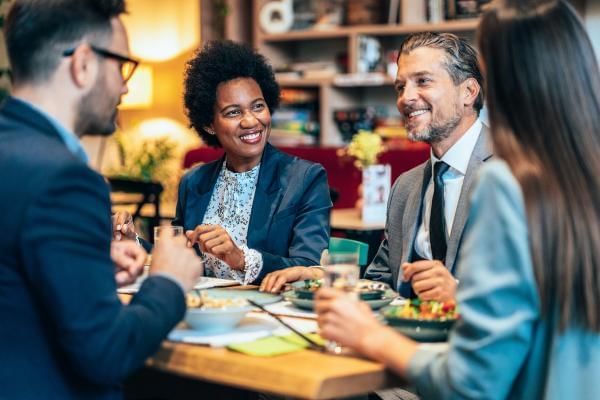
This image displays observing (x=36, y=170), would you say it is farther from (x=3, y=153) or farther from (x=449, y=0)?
(x=449, y=0)

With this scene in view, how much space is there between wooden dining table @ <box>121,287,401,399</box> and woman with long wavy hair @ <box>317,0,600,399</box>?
71 mm

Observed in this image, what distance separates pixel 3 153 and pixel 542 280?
0.88m

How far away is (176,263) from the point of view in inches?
66.7

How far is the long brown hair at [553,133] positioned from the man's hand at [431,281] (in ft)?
1.71

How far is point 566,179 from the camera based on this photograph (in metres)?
1.46

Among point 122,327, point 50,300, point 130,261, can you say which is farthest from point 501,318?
point 130,261

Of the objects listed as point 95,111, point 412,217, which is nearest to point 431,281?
point 412,217

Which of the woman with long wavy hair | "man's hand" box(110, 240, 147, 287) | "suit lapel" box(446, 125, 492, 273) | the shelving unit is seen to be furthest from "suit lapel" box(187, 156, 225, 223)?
the shelving unit

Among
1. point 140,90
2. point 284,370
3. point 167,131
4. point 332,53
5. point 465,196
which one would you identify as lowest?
point 284,370

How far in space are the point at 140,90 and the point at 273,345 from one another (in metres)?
5.32

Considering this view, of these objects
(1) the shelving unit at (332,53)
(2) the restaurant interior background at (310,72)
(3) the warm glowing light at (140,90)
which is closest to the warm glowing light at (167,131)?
(2) the restaurant interior background at (310,72)

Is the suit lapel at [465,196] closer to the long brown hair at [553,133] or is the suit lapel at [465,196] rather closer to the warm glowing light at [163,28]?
the long brown hair at [553,133]

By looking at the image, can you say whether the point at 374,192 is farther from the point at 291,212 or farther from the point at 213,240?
the point at 213,240

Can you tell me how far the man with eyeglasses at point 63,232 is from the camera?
144 cm
